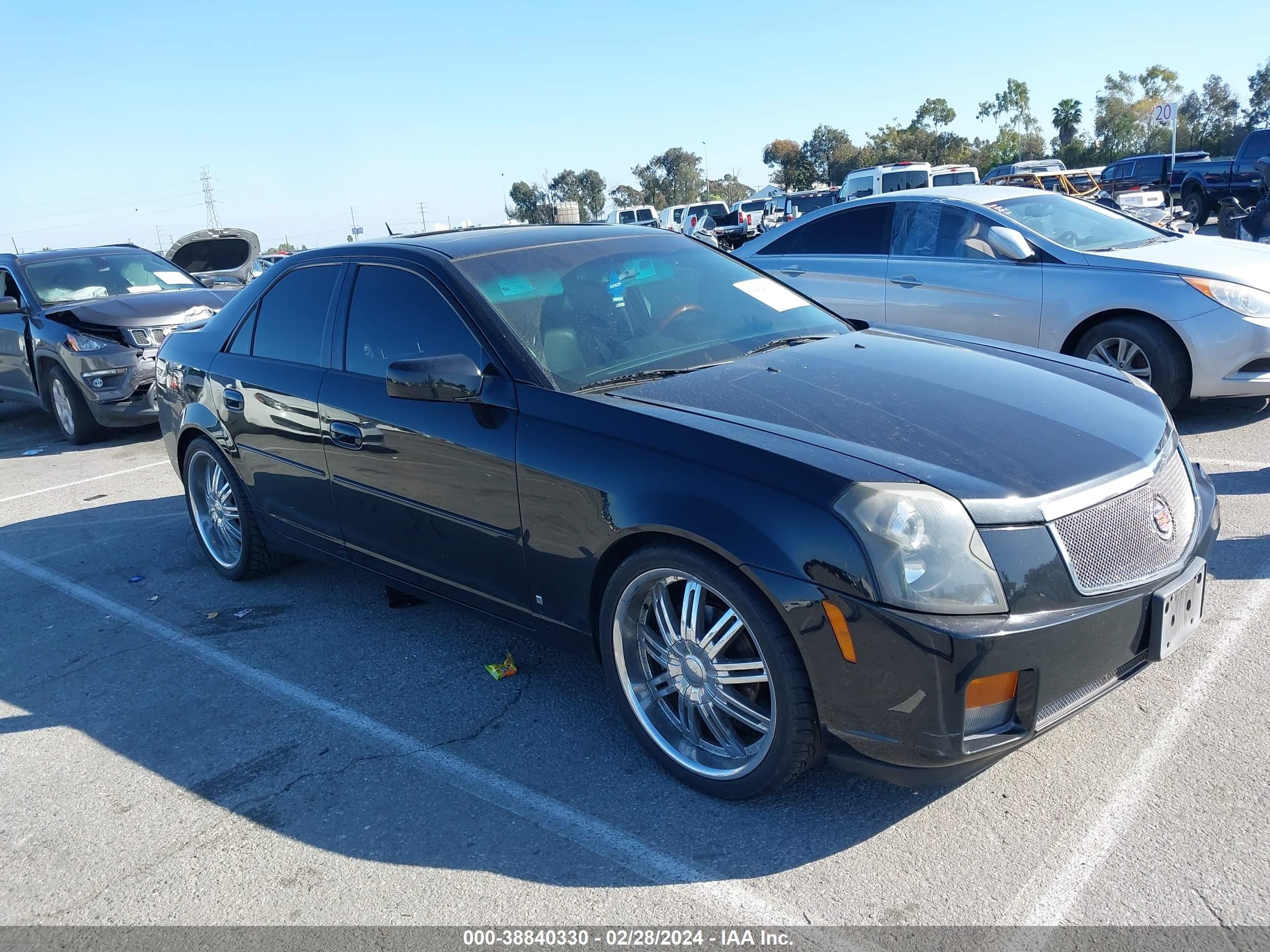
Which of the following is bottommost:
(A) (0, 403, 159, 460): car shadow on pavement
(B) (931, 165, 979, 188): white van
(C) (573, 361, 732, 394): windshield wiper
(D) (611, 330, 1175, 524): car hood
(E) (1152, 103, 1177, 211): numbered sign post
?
(A) (0, 403, 159, 460): car shadow on pavement

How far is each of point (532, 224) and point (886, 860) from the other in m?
3.12

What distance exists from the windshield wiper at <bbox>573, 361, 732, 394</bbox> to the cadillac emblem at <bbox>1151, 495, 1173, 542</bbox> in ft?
4.81

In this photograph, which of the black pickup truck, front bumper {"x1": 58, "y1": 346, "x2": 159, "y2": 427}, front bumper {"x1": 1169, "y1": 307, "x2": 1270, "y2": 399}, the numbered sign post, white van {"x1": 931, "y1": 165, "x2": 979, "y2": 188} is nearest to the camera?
front bumper {"x1": 1169, "y1": 307, "x2": 1270, "y2": 399}

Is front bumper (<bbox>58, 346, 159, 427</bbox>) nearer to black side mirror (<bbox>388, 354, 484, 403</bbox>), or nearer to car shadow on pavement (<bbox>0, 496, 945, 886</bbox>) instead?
car shadow on pavement (<bbox>0, 496, 945, 886</bbox>)

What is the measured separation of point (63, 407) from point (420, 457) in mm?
7402

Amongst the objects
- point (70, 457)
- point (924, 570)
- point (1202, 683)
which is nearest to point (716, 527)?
point (924, 570)

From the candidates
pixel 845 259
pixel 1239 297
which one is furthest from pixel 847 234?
pixel 1239 297

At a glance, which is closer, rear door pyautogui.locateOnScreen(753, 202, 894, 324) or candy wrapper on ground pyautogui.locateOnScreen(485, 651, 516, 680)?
candy wrapper on ground pyautogui.locateOnScreen(485, 651, 516, 680)

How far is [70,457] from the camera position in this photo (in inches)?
350

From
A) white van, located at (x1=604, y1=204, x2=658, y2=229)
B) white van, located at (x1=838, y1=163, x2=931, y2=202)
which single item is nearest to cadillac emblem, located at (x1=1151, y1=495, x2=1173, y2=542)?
white van, located at (x1=838, y1=163, x2=931, y2=202)

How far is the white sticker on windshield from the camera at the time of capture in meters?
4.20

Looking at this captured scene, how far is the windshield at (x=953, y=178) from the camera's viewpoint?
83.5ft

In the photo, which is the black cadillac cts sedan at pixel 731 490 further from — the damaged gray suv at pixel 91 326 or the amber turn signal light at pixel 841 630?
the damaged gray suv at pixel 91 326

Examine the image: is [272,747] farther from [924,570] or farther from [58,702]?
[924,570]
